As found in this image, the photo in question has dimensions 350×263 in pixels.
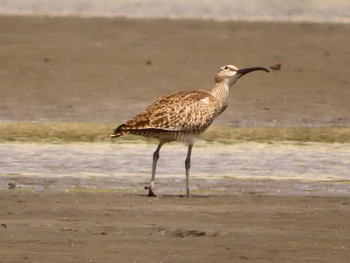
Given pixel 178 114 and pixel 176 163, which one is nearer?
pixel 178 114

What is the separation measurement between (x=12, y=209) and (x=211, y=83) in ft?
29.6

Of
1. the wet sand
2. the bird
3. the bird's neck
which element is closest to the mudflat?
the bird's neck

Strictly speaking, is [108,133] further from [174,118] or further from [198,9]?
[198,9]

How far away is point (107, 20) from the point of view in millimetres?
25703

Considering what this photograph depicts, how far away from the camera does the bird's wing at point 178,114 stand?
13117mm

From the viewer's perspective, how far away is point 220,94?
1378 cm

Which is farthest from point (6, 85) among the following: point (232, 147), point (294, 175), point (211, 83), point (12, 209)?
point (12, 209)

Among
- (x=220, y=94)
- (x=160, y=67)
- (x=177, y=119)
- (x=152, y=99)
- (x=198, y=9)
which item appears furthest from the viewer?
(x=198, y=9)

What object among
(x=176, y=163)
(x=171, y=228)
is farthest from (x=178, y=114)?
(x=171, y=228)

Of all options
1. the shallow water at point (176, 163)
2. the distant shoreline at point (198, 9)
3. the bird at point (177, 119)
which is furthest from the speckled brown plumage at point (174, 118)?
the distant shoreline at point (198, 9)

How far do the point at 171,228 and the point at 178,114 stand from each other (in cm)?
272

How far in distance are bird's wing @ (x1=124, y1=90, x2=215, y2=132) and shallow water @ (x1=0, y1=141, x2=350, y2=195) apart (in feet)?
1.80

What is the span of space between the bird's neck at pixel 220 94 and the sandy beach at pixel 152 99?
2.34ft

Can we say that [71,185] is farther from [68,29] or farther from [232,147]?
[68,29]
